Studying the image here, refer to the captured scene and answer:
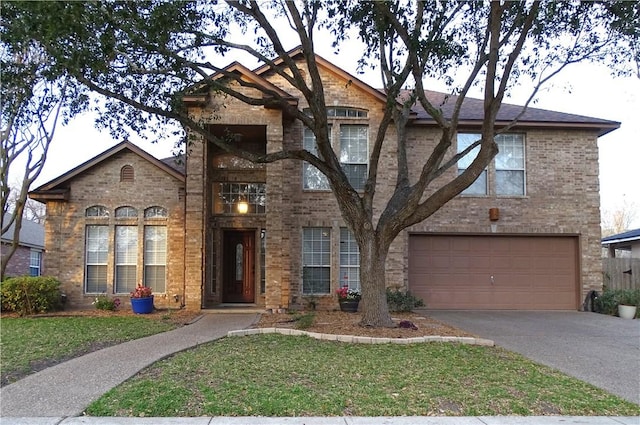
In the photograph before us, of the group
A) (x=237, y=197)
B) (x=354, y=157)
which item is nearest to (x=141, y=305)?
(x=237, y=197)

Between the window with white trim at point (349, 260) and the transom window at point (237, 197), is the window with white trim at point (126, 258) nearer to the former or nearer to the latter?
the transom window at point (237, 197)

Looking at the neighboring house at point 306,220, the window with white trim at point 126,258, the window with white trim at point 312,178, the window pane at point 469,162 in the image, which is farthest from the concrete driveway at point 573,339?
the window with white trim at point 126,258

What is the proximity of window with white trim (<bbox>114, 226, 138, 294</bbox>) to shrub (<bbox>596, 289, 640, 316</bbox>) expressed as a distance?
13.4 metres

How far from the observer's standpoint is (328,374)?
6660mm

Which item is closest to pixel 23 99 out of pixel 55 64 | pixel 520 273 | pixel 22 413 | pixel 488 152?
pixel 55 64

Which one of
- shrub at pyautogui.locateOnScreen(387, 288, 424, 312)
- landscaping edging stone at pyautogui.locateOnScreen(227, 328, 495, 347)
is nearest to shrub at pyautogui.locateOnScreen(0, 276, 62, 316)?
landscaping edging stone at pyautogui.locateOnScreen(227, 328, 495, 347)

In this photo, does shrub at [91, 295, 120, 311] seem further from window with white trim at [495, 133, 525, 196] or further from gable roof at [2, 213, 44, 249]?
window with white trim at [495, 133, 525, 196]

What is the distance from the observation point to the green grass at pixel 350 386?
5441 millimetres

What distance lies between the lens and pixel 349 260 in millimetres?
14219

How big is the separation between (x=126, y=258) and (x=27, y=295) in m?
2.56

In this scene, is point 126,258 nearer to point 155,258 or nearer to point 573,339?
point 155,258

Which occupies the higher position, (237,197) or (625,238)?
(237,197)

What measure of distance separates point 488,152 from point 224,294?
28.6 feet

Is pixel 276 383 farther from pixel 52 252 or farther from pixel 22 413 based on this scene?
pixel 52 252
